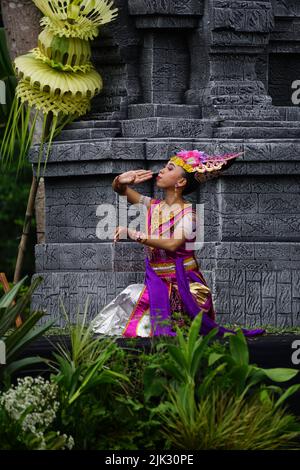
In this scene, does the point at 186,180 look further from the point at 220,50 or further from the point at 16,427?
the point at 16,427

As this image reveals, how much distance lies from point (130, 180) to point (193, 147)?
1.54 metres

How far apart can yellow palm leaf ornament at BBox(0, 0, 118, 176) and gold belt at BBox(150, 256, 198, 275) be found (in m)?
2.20

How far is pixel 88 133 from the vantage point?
43.4 ft

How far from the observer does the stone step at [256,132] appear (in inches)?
513

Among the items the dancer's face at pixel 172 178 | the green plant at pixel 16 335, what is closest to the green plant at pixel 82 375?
the green plant at pixel 16 335

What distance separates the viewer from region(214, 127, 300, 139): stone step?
513 inches

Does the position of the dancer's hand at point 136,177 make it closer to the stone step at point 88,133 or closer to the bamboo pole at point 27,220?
the stone step at point 88,133

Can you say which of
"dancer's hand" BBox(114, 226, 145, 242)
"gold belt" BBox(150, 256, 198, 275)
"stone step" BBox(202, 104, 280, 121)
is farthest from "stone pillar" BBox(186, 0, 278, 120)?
"dancer's hand" BBox(114, 226, 145, 242)

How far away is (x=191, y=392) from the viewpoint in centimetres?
762

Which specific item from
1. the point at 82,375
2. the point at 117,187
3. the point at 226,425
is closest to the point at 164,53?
the point at 117,187

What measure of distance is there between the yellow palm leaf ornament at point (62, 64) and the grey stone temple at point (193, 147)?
290mm

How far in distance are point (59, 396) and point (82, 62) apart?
601 centimetres

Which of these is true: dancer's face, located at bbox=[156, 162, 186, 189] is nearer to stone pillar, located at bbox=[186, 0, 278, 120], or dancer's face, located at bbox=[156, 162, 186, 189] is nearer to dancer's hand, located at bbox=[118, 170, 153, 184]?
dancer's hand, located at bbox=[118, 170, 153, 184]

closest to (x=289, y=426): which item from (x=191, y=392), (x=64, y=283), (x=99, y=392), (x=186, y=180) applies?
(x=191, y=392)
